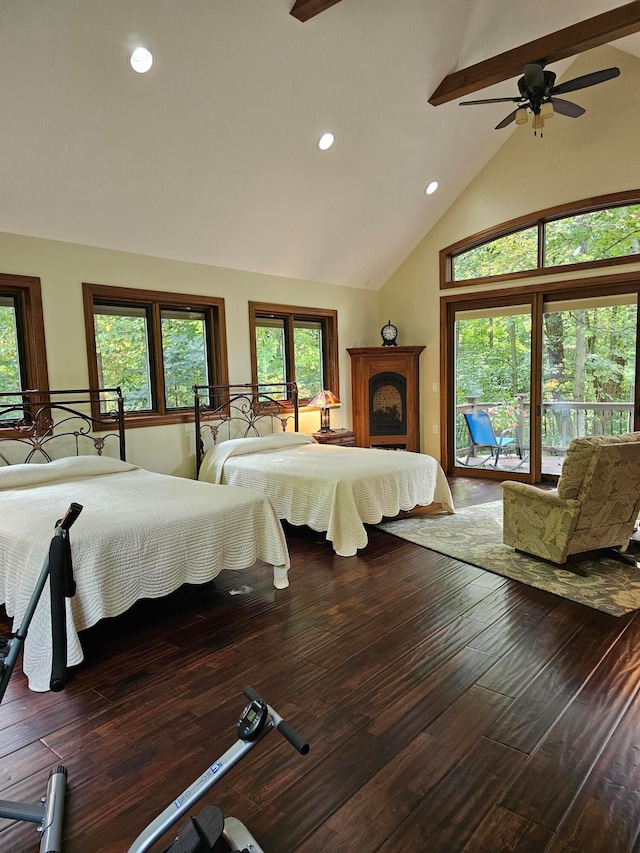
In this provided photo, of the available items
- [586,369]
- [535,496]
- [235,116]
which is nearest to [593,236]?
[586,369]

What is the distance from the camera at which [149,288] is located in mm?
5141

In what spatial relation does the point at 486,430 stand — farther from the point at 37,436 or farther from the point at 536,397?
the point at 37,436

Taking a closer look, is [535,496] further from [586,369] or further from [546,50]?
[546,50]

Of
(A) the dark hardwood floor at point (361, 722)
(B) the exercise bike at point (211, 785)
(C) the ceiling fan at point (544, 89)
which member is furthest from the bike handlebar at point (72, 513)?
(C) the ceiling fan at point (544, 89)

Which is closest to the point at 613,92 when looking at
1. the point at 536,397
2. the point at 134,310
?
the point at 536,397

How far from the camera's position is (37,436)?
4.41m

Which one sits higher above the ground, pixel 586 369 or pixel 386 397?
pixel 586 369

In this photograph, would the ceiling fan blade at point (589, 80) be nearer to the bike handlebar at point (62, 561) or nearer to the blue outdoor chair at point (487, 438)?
the blue outdoor chair at point (487, 438)

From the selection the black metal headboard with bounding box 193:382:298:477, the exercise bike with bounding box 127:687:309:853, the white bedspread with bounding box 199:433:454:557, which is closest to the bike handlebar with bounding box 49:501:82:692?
the exercise bike with bounding box 127:687:309:853

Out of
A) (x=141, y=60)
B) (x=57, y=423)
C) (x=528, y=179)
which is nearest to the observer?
(x=141, y=60)

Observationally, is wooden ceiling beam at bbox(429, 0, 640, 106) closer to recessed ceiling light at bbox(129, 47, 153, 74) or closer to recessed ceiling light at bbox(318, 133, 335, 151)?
recessed ceiling light at bbox(318, 133, 335, 151)

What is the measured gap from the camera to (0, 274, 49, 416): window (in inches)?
170

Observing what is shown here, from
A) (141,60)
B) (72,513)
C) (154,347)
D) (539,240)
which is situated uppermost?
(141,60)

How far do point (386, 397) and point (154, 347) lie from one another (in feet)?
10.6
